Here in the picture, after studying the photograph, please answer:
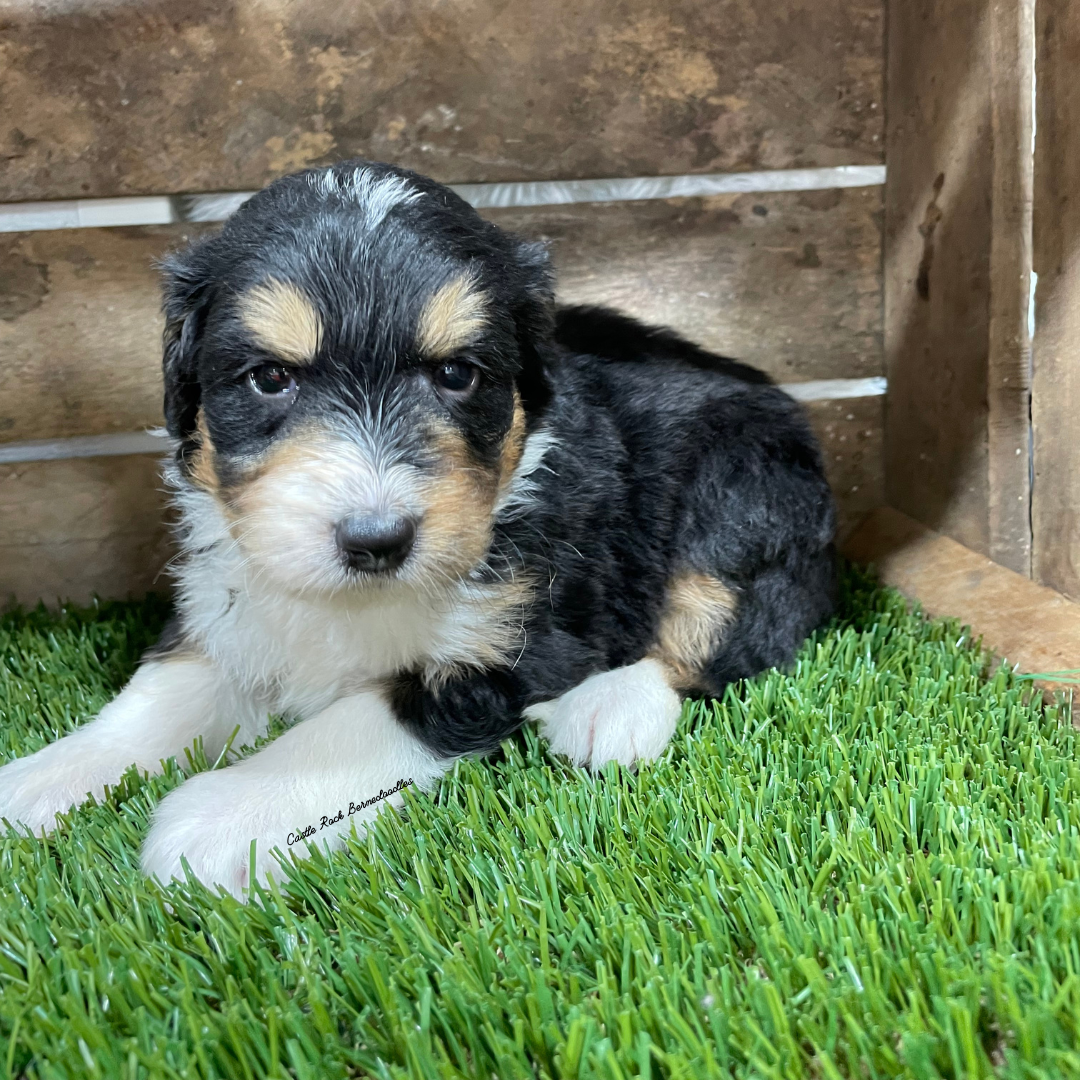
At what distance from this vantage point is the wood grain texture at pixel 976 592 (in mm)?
2475

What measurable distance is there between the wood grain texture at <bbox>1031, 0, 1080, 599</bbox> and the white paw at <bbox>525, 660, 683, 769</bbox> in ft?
3.82

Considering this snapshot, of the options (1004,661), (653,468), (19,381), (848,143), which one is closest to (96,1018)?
(653,468)

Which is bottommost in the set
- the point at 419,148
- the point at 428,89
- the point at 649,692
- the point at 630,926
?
the point at 649,692

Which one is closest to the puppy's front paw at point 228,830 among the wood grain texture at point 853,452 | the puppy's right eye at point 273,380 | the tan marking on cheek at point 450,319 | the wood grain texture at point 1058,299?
the puppy's right eye at point 273,380

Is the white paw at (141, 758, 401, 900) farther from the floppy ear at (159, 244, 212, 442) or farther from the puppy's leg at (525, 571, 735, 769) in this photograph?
the floppy ear at (159, 244, 212, 442)

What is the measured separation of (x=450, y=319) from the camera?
1960mm

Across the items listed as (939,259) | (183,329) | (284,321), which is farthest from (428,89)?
(939,259)

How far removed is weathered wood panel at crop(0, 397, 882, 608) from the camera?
3193 mm

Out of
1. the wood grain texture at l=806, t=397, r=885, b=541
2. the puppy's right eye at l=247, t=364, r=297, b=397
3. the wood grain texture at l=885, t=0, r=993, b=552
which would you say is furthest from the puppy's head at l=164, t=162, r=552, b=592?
the wood grain texture at l=806, t=397, r=885, b=541

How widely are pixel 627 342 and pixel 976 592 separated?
4.01 feet

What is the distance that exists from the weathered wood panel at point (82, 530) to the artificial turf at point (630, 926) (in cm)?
140

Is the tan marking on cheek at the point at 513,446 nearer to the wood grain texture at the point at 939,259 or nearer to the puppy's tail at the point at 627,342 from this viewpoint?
the puppy's tail at the point at 627,342

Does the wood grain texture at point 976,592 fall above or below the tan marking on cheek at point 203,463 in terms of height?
below

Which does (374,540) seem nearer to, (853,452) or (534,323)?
(534,323)
